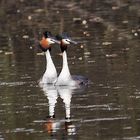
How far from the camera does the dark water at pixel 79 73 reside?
15.1 m

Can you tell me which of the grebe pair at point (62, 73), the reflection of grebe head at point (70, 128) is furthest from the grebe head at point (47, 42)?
the reflection of grebe head at point (70, 128)

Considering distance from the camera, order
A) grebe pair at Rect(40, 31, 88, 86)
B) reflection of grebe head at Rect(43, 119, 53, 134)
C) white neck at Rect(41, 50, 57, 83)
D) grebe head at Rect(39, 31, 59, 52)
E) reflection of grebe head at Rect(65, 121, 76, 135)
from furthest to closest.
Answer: grebe head at Rect(39, 31, 59, 52), white neck at Rect(41, 50, 57, 83), grebe pair at Rect(40, 31, 88, 86), reflection of grebe head at Rect(43, 119, 53, 134), reflection of grebe head at Rect(65, 121, 76, 135)

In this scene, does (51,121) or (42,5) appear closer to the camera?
(51,121)

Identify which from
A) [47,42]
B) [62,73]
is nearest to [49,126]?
[62,73]

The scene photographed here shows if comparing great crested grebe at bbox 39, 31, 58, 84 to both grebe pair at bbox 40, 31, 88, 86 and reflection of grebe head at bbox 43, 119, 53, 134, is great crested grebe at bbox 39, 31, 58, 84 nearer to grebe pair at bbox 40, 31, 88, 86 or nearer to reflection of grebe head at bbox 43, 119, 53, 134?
grebe pair at bbox 40, 31, 88, 86

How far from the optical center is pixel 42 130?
49.3ft

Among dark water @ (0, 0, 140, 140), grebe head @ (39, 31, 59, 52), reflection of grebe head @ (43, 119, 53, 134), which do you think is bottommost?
reflection of grebe head @ (43, 119, 53, 134)

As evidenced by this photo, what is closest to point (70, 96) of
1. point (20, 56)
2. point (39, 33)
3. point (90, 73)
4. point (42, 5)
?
point (90, 73)

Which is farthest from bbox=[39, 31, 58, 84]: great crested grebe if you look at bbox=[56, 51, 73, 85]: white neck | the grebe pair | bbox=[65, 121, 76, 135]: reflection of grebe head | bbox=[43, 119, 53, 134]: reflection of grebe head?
bbox=[65, 121, 76, 135]: reflection of grebe head

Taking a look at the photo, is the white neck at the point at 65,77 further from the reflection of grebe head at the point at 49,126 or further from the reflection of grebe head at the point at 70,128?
the reflection of grebe head at the point at 70,128

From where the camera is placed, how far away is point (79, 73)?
21.7m

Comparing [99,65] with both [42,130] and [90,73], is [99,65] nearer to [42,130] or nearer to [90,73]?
[90,73]

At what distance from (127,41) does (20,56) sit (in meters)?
3.46

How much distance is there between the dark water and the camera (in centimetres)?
1509
